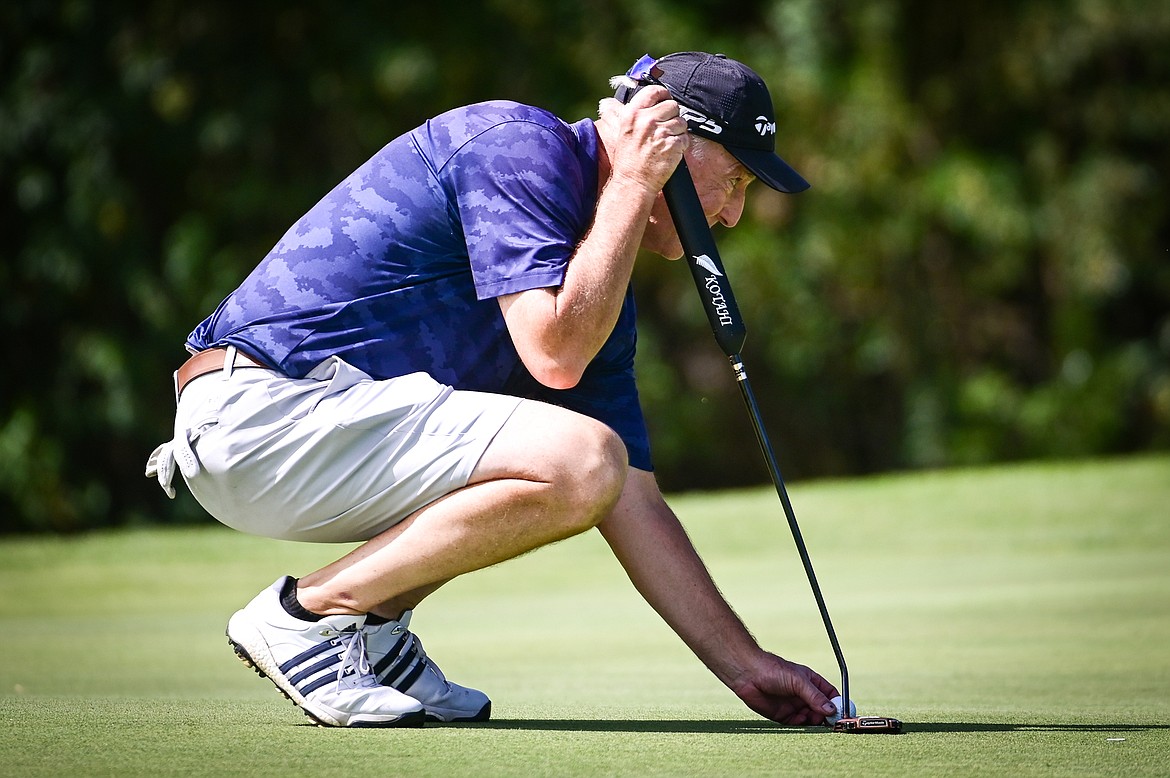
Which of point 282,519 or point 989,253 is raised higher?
point 989,253

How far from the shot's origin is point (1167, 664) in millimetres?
3535

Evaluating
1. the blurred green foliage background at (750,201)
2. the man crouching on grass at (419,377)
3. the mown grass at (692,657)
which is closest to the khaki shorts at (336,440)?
the man crouching on grass at (419,377)

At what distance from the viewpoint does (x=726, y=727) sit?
2.41 metres

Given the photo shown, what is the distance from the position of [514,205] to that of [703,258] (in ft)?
1.23

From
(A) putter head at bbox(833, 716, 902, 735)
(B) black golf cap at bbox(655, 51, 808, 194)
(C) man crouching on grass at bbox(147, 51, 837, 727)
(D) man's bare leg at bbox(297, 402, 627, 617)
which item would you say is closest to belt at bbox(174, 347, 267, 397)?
(C) man crouching on grass at bbox(147, 51, 837, 727)

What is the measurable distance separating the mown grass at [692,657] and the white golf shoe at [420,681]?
82mm

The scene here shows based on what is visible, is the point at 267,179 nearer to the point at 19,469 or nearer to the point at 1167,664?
the point at 19,469

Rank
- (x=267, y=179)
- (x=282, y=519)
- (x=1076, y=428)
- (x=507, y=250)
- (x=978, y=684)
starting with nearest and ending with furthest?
(x=507, y=250)
(x=282, y=519)
(x=978, y=684)
(x=1076, y=428)
(x=267, y=179)

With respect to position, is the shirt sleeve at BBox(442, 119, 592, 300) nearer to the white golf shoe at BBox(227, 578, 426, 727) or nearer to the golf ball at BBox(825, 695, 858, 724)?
the white golf shoe at BBox(227, 578, 426, 727)

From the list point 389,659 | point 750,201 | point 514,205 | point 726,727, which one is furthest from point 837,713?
point 750,201

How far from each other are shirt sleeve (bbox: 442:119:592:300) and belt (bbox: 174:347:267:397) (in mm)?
408

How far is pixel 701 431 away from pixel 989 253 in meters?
3.09

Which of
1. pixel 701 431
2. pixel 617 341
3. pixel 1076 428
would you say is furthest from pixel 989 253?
pixel 617 341

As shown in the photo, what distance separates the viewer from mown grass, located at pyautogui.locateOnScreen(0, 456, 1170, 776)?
1.98 m
